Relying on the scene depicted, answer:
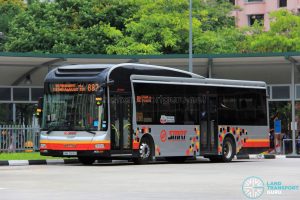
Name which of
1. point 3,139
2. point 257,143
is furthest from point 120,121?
point 3,139

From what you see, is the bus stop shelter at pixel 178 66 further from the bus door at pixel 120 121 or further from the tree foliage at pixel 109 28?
the tree foliage at pixel 109 28

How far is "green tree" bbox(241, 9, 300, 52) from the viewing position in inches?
2751

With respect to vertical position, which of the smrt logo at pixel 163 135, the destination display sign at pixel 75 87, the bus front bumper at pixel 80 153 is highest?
the destination display sign at pixel 75 87

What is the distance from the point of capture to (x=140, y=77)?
3041 centimetres

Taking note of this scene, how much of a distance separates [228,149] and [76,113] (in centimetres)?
751

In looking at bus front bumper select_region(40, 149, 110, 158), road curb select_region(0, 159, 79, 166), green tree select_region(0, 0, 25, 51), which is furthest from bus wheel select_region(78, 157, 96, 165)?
green tree select_region(0, 0, 25, 51)

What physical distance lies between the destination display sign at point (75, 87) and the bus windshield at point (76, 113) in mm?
105

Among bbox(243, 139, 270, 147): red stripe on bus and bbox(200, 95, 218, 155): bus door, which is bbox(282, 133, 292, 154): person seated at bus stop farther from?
bbox(200, 95, 218, 155): bus door

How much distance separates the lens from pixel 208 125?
33.1 meters

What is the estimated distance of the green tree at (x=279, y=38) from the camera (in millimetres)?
69875

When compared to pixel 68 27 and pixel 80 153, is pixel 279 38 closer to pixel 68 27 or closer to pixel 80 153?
pixel 68 27

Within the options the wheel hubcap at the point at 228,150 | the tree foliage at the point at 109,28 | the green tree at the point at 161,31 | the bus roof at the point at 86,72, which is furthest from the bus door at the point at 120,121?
the tree foliage at the point at 109,28

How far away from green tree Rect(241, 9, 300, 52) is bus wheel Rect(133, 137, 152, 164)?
40.2m

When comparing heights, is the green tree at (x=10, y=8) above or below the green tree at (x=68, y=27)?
above
